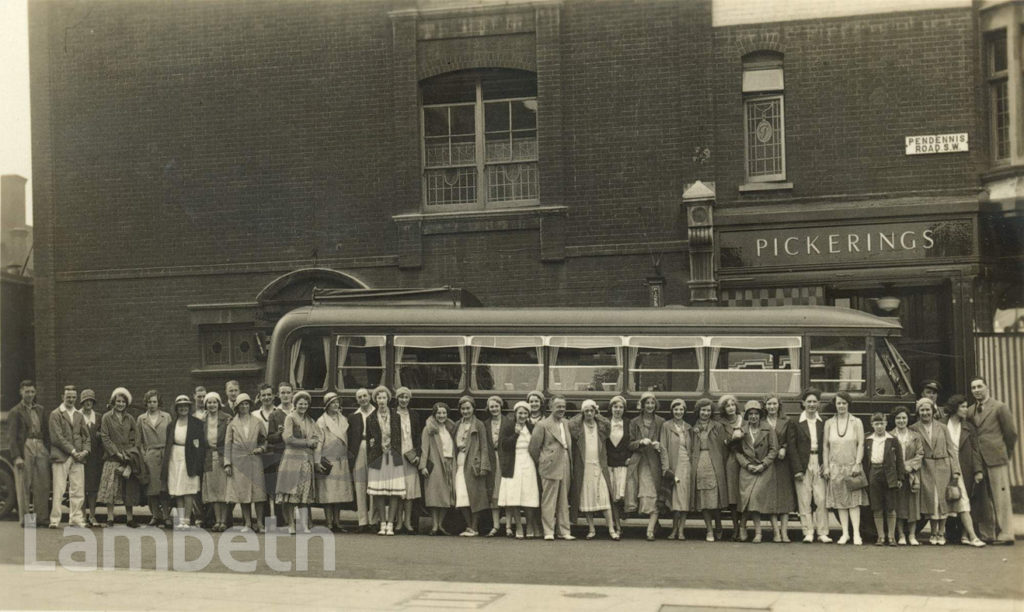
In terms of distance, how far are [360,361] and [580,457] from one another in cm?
316

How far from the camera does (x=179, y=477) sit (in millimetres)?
13805

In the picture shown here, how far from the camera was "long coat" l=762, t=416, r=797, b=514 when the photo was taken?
12852mm

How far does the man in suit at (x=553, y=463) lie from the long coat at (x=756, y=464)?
6.18 feet

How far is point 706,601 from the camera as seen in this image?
8867 millimetres

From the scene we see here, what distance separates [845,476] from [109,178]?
13026 millimetres

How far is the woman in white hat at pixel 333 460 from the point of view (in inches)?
538

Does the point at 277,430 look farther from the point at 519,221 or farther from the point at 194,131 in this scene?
the point at 194,131

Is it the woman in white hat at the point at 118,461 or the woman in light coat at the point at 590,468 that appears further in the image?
the woman in white hat at the point at 118,461

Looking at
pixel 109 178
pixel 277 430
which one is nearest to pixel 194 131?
pixel 109 178

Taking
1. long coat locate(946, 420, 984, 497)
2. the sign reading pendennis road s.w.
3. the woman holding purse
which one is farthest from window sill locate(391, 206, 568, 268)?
long coat locate(946, 420, 984, 497)

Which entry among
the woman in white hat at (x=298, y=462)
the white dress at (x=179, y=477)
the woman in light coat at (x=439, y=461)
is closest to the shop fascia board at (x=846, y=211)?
the woman in light coat at (x=439, y=461)

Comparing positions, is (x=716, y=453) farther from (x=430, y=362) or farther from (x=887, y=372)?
(x=430, y=362)

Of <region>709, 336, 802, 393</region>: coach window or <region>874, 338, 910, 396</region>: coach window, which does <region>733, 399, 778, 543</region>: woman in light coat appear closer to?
<region>709, 336, 802, 393</region>: coach window

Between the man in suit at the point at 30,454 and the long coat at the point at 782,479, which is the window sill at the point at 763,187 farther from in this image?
the man in suit at the point at 30,454
